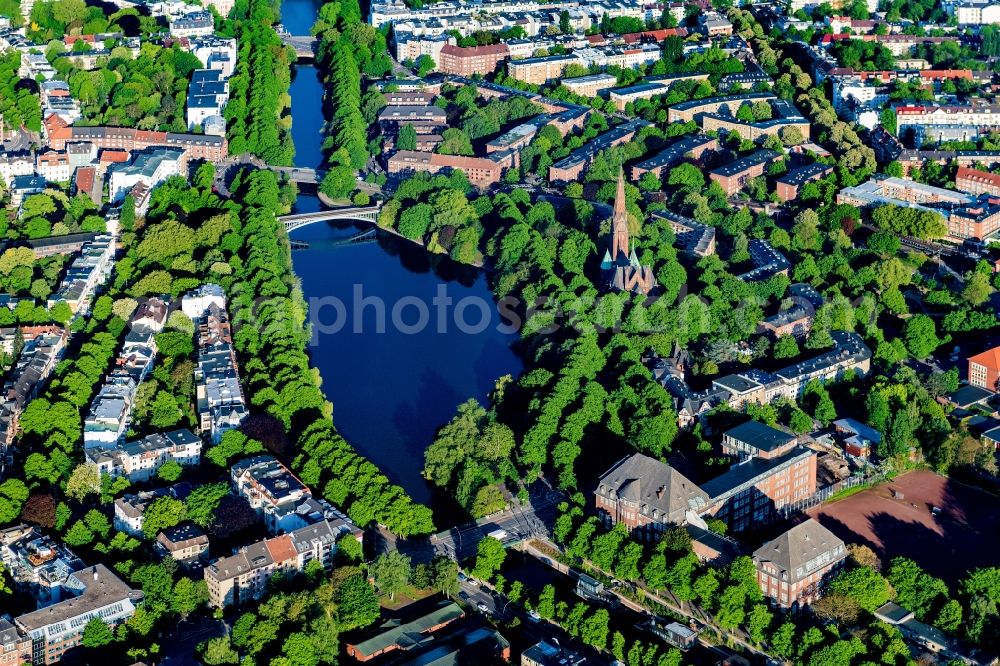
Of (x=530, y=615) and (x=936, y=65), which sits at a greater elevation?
(x=936, y=65)

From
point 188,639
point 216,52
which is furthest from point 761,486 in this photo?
point 216,52

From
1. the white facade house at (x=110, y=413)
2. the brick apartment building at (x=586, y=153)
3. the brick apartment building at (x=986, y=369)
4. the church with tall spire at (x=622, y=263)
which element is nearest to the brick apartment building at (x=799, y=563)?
the brick apartment building at (x=986, y=369)

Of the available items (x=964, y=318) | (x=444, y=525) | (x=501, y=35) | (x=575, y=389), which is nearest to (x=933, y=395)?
(x=964, y=318)

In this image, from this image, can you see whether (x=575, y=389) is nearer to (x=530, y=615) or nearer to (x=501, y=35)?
(x=530, y=615)

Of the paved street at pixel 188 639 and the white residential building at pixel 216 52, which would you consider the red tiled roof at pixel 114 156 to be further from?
the paved street at pixel 188 639

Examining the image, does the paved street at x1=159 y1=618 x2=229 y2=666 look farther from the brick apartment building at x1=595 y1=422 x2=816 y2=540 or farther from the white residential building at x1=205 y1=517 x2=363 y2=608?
the brick apartment building at x1=595 y1=422 x2=816 y2=540

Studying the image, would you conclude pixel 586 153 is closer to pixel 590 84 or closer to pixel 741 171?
pixel 741 171
